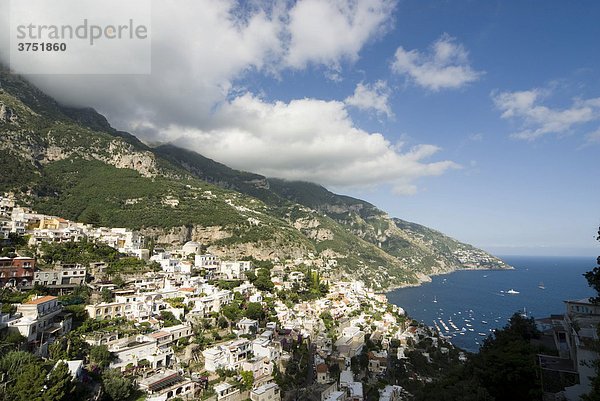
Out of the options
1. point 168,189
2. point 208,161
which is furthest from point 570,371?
point 208,161

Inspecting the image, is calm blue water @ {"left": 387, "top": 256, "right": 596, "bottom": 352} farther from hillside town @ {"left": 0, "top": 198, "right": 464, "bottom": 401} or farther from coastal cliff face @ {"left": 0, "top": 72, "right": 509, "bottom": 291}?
hillside town @ {"left": 0, "top": 198, "right": 464, "bottom": 401}

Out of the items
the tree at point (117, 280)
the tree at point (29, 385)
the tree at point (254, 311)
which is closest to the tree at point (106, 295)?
the tree at point (117, 280)

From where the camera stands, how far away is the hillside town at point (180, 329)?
71.1 ft

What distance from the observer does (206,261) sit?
4762 centimetres

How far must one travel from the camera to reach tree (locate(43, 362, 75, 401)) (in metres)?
15.5

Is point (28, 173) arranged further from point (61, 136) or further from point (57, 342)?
point (57, 342)

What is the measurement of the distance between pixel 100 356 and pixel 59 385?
5283 millimetres

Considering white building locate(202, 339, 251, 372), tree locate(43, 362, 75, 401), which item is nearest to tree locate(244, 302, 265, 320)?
white building locate(202, 339, 251, 372)

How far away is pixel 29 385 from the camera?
1514 cm

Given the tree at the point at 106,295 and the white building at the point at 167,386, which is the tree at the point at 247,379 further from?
the tree at the point at 106,295

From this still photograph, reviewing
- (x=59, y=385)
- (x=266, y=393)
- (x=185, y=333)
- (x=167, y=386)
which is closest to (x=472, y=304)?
(x=266, y=393)

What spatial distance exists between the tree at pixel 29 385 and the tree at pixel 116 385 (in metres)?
4.81

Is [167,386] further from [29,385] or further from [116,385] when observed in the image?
[29,385]

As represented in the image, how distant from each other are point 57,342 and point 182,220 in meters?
50.0
